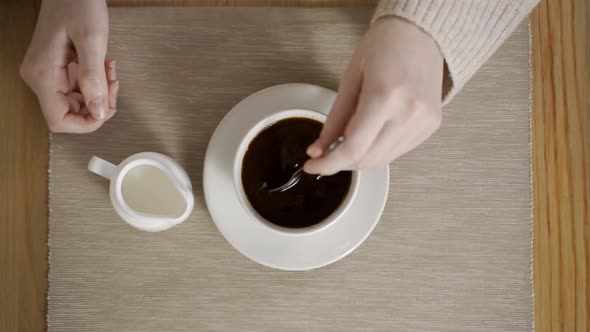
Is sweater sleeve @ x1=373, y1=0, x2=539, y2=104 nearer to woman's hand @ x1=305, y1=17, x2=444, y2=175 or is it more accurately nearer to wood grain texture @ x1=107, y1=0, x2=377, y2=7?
woman's hand @ x1=305, y1=17, x2=444, y2=175

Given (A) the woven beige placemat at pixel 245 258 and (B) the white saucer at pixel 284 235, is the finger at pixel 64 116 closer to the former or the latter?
(A) the woven beige placemat at pixel 245 258

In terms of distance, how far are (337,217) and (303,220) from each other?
0.06 m

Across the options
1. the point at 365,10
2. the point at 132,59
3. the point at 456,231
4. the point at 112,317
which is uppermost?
A: the point at 365,10

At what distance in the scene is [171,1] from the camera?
933 mm

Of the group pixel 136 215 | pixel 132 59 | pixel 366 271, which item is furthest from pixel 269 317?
pixel 132 59

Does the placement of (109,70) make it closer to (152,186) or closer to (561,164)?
(152,186)

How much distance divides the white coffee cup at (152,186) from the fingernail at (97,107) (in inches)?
2.5

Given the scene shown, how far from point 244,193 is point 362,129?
242 mm

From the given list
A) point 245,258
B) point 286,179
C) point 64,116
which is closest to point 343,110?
point 286,179

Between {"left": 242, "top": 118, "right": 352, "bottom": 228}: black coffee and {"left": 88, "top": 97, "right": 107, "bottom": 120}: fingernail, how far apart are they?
0.71ft

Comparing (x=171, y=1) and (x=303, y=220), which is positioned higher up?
(x=171, y=1)

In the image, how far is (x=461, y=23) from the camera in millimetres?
713

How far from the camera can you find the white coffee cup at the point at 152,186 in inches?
31.1

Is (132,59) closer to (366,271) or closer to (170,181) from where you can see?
(170,181)
